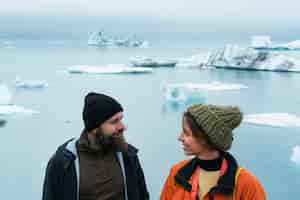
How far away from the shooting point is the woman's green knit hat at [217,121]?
98 centimetres

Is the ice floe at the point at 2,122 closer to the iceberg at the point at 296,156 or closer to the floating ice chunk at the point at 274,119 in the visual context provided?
the floating ice chunk at the point at 274,119

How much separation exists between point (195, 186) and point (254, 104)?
784cm

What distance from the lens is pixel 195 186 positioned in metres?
1.00

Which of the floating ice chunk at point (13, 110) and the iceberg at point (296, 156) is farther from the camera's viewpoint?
the floating ice chunk at point (13, 110)

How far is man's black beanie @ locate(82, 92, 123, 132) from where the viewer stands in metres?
1.18

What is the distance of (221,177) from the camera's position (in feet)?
3.21

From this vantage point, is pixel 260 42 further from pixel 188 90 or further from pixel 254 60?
pixel 188 90

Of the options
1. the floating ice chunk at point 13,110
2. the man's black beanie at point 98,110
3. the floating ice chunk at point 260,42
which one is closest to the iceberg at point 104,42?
the floating ice chunk at point 260,42

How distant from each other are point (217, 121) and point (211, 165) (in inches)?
4.2

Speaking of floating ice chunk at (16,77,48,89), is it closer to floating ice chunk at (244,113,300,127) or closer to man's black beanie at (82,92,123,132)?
floating ice chunk at (244,113,300,127)

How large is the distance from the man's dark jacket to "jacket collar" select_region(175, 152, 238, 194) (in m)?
0.21

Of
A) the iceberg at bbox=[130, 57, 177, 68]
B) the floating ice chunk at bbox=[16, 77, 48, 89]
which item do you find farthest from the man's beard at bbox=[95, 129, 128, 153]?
the iceberg at bbox=[130, 57, 177, 68]

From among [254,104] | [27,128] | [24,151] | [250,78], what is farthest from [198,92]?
[24,151]

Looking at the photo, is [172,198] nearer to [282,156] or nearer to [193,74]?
[282,156]
